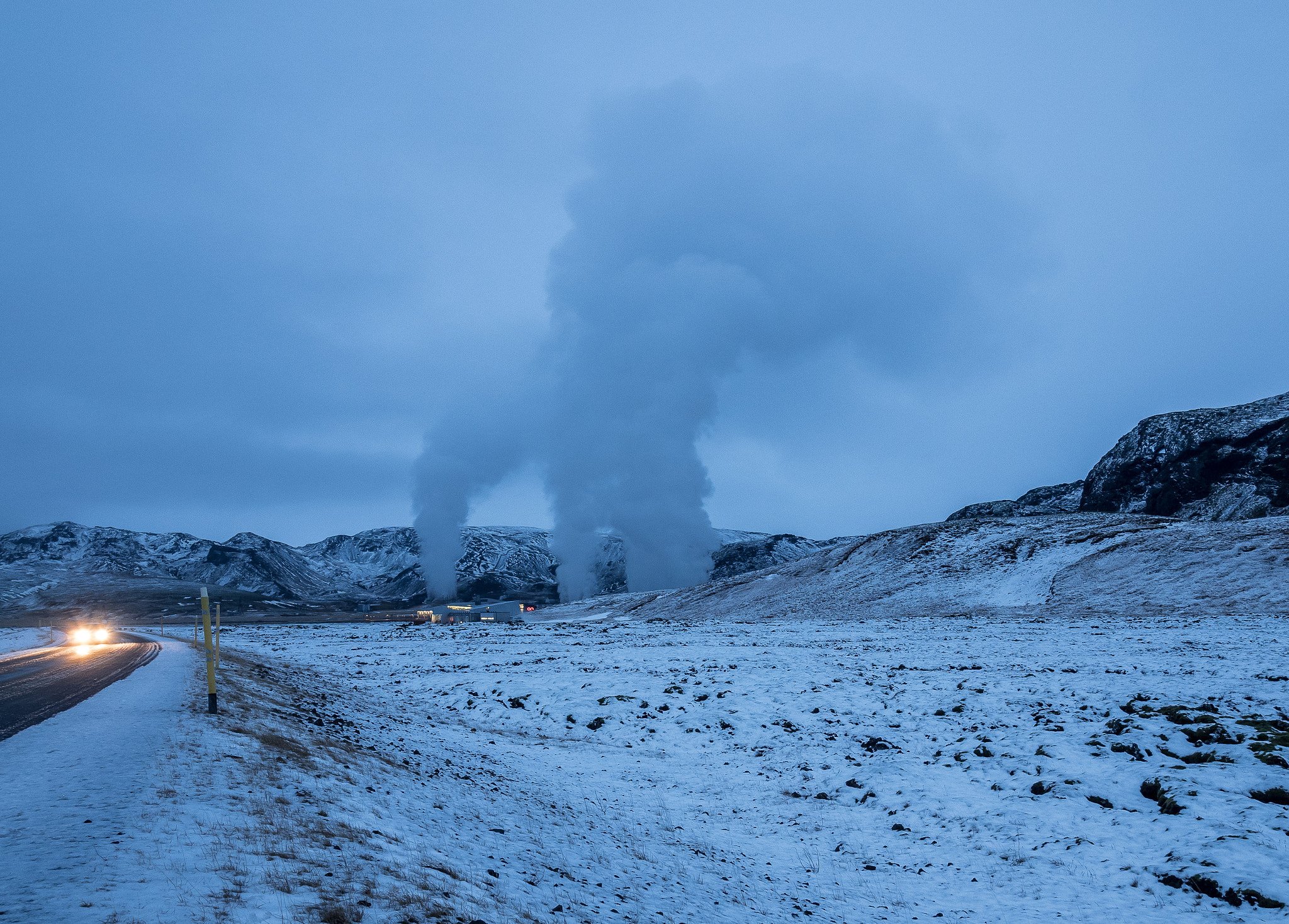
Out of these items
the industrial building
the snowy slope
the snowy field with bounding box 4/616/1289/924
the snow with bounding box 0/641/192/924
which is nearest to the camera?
the snow with bounding box 0/641/192/924

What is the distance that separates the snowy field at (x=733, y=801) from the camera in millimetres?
6711

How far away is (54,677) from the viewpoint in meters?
20.7

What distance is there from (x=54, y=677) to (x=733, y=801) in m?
21.9

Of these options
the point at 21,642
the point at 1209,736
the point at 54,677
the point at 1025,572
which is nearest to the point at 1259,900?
the point at 1209,736

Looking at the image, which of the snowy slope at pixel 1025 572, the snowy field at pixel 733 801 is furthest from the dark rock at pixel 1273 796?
the snowy slope at pixel 1025 572

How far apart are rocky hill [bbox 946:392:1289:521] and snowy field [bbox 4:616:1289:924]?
137896mm

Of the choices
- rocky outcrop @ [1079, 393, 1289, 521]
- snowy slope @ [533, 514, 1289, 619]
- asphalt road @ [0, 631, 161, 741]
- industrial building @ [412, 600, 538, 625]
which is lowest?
industrial building @ [412, 600, 538, 625]

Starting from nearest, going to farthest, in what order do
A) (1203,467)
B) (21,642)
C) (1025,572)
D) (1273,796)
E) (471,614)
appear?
(1273,796), (21,642), (1025,572), (471,614), (1203,467)

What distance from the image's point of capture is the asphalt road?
13570mm

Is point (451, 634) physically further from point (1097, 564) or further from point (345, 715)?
point (1097, 564)

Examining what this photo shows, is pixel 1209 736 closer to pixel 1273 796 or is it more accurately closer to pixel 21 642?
pixel 1273 796

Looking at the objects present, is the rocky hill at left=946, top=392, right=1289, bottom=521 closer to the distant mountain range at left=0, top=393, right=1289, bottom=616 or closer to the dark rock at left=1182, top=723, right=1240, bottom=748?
the distant mountain range at left=0, top=393, right=1289, bottom=616

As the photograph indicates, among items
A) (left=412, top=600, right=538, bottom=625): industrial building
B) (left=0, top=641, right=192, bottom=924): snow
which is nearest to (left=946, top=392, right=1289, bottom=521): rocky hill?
(left=412, top=600, right=538, bottom=625): industrial building

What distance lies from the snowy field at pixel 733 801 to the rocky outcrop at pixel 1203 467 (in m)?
143
